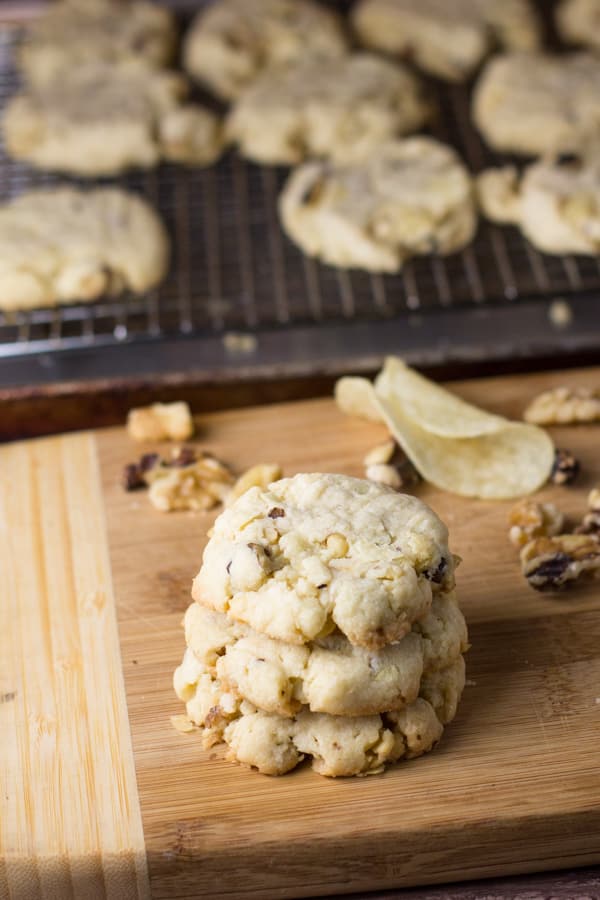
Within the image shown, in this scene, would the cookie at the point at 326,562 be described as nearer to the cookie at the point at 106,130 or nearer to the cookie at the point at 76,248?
the cookie at the point at 76,248

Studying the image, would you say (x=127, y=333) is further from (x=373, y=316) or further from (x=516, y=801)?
(x=516, y=801)

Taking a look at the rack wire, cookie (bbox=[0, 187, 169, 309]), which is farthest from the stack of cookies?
cookie (bbox=[0, 187, 169, 309])

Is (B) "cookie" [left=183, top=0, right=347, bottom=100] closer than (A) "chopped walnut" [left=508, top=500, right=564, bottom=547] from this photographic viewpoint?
No

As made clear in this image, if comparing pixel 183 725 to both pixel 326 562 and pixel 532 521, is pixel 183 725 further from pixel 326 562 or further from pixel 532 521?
pixel 532 521

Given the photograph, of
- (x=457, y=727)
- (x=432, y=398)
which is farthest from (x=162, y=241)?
(x=457, y=727)

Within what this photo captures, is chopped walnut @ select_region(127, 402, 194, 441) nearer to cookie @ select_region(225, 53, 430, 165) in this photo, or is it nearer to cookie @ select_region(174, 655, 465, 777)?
cookie @ select_region(174, 655, 465, 777)

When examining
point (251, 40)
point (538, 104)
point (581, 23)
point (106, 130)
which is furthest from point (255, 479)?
point (581, 23)

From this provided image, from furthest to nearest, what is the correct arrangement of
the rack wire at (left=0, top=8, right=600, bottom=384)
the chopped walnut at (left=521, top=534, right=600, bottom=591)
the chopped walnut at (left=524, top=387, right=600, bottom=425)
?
the rack wire at (left=0, top=8, right=600, bottom=384) → the chopped walnut at (left=524, top=387, right=600, bottom=425) → the chopped walnut at (left=521, top=534, right=600, bottom=591)

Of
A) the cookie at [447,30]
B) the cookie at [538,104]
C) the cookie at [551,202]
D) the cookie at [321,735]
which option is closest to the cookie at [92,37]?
the cookie at [447,30]
